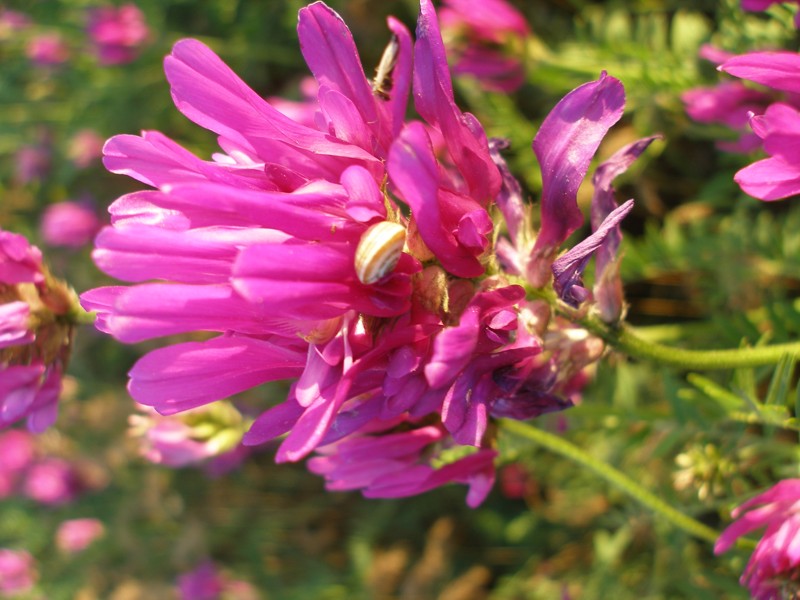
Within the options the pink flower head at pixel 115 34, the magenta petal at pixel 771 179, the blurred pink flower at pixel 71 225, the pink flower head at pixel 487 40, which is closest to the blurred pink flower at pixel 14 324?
the magenta petal at pixel 771 179

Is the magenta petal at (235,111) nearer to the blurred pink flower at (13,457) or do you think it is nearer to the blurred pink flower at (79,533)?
the blurred pink flower at (79,533)

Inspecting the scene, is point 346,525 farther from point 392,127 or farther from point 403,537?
point 392,127

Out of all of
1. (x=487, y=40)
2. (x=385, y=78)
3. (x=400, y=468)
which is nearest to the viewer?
(x=385, y=78)

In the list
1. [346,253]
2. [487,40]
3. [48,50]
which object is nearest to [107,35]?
[48,50]

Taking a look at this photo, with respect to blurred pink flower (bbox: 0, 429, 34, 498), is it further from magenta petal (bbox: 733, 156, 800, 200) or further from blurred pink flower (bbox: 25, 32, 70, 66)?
magenta petal (bbox: 733, 156, 800, 200)

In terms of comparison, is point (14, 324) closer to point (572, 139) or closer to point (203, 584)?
point (572, 139)

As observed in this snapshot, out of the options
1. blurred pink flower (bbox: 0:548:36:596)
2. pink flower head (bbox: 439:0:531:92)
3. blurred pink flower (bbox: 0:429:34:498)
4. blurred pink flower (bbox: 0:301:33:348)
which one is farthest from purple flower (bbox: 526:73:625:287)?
blurred pink flower (bbox: 0:548:36:596)
